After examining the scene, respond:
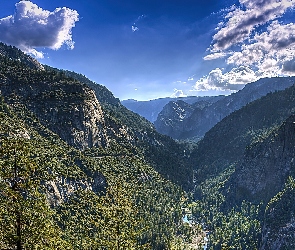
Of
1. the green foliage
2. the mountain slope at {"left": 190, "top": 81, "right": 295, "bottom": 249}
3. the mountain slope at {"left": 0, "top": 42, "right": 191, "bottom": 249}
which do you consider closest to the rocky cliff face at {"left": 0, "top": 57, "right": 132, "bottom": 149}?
the mountain slope at {"left": 0, "top": 42, "right": 191, "bottom": 249}

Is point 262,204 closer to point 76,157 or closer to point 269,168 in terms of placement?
point 269,168

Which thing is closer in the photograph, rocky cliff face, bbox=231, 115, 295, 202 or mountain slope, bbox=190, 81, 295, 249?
mountain slope, bbox=190, 81, 295, 249

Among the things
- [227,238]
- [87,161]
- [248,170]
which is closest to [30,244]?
[87,161]

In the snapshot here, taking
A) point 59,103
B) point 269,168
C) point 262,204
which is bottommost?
point 262,204

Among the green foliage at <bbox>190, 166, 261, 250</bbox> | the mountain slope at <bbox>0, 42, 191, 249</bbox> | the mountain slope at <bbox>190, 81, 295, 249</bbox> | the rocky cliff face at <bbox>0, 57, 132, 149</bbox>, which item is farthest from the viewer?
the rocky cliff face at <bbox>0, 57, 132, 149</bbox>

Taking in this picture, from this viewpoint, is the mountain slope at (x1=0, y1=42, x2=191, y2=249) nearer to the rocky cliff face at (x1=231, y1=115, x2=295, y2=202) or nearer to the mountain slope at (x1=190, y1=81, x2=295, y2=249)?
the mountain slope at (x1=190, y1=81, x2=295, y2=249)

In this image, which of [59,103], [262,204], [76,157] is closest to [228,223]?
[262,204]

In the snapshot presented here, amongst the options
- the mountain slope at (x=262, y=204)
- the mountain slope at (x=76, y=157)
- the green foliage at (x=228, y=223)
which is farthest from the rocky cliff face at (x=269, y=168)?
the mountain slope at (x=76, y=157)

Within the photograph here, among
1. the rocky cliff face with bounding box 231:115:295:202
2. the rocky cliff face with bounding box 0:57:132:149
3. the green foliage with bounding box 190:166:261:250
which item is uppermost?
the rocky cliff face with bounding box 0:57:132:149

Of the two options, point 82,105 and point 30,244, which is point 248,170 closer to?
point 82,105

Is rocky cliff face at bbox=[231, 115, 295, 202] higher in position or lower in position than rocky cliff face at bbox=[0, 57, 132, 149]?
lower

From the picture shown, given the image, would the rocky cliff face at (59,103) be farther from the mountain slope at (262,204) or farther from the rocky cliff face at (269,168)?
the rocky cliff face at (269,168)

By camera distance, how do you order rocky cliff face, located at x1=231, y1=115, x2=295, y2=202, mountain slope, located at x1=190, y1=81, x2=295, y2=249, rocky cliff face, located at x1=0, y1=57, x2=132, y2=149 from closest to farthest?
mountain slope, located at x1=190, y1=81, x2=295, y2=249 < rocky cliff face, located at x1=0, y1=57, x2=132, y2=149 < rocky cliff face, located at x1=231, y1=115, x2=295, y2=202

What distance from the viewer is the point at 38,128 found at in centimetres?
14850
